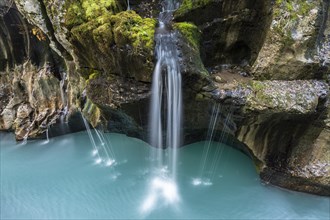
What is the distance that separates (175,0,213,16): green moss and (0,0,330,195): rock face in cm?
2

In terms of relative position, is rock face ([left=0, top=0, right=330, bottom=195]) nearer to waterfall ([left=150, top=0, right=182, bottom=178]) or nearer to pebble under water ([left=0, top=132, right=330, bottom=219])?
waterfall ([left=150, top=0, right=182, bottom=178])

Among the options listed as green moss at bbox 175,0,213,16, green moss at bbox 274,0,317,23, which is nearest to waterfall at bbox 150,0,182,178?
green moss at bbox 175,0,213,16

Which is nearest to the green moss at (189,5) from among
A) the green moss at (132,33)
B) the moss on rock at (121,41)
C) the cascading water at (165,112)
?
the cascading water at (165,112)

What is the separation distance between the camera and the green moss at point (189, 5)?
6.31 m

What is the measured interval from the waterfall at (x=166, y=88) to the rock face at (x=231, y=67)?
0.54 feet

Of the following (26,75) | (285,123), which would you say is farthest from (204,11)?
(26,75)

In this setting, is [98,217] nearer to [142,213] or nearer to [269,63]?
[142,213]

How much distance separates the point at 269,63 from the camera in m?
5.87

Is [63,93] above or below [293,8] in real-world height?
below

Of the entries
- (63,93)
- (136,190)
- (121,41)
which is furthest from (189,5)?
(63,93)

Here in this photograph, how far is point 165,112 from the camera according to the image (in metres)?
6.51

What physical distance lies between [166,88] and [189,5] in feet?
6.98

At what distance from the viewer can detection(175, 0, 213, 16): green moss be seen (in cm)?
631

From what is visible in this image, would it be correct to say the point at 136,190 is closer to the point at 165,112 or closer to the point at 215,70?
the point at 165,112
